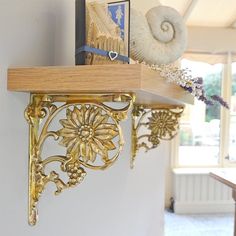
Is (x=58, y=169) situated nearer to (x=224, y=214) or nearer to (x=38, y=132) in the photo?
(x=38, y=132)

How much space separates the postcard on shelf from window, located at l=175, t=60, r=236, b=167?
366 centimetres

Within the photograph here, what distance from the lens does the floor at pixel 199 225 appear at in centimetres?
344

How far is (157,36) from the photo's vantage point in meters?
0.92

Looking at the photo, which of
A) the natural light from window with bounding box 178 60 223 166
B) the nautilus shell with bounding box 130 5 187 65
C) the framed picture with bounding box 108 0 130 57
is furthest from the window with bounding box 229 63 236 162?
the framed picture with bounding box 108 0 130 57

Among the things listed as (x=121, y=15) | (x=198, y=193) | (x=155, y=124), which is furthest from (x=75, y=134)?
(x=198, y=193)

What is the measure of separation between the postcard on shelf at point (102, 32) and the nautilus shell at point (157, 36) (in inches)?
→ 6.2

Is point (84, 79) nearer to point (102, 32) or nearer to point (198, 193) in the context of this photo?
point (102, 32)

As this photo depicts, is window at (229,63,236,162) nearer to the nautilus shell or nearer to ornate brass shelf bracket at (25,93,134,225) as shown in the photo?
the nautilus shell

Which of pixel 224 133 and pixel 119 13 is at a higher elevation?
pixel 119 13

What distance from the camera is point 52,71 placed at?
581 millimetres

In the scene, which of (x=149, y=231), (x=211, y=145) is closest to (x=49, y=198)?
(x=149, y=231)

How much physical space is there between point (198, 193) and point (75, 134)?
12.5 feet

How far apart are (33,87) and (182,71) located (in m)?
0.43

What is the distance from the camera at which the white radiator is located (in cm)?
410
